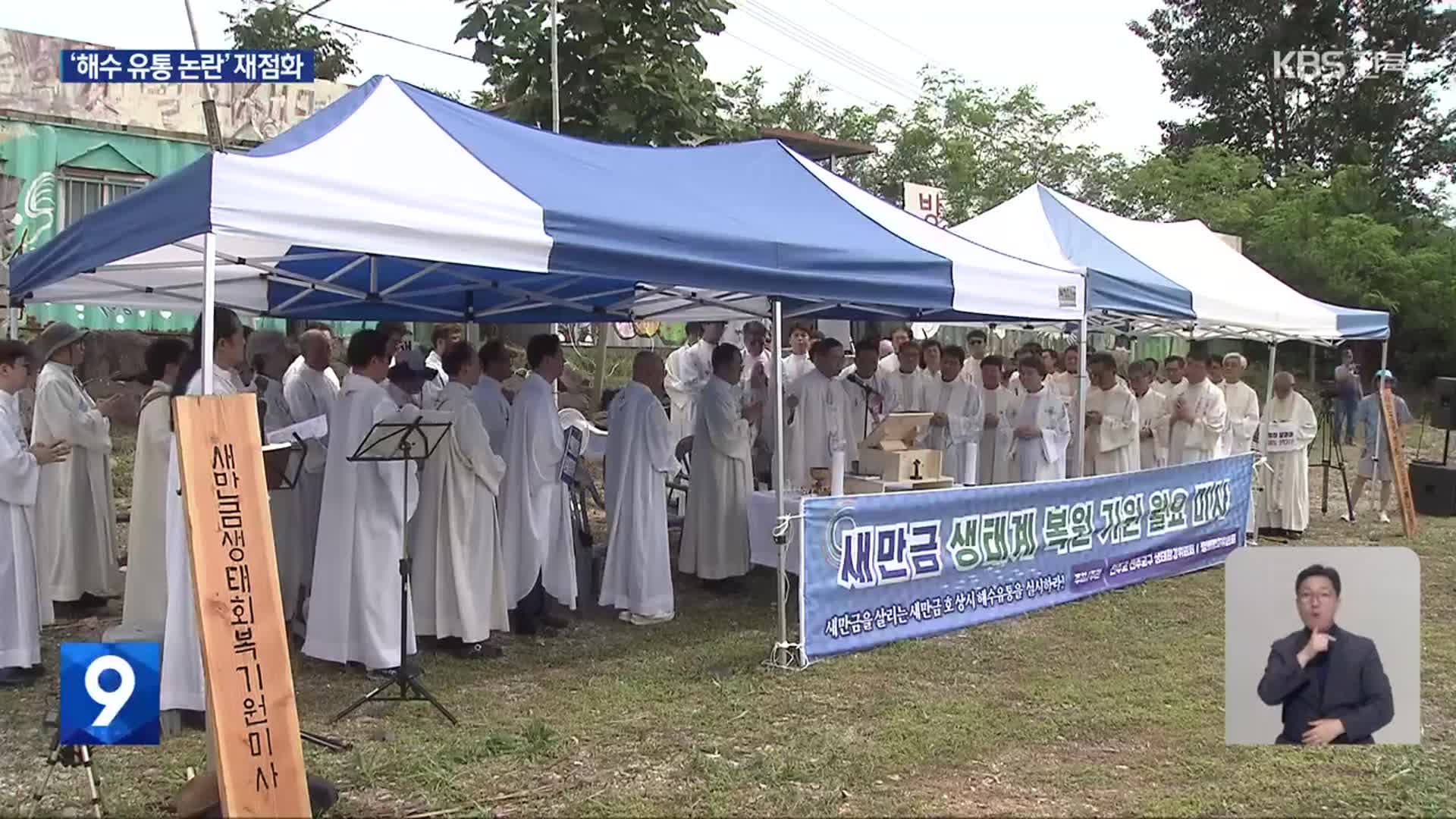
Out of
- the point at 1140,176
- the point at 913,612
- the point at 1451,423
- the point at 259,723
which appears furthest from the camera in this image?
the point at 1140,176

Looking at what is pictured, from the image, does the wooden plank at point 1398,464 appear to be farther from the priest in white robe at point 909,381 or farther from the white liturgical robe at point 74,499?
the white liturgical robe at point 74,499

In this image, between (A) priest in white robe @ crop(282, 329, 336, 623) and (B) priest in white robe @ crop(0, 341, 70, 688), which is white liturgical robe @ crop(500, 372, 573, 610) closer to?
(A) priest in white robe @ crop(282, 329, 336, 623)

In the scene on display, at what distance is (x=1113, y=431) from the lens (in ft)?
36.5

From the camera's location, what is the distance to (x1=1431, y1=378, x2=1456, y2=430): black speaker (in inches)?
508

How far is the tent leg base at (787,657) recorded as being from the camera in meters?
6.43

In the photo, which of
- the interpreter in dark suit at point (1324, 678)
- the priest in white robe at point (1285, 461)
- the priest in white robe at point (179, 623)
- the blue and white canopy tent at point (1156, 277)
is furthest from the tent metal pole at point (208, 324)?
the priest in white robe at point (1285, 461)

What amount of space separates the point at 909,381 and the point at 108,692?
8179 mm

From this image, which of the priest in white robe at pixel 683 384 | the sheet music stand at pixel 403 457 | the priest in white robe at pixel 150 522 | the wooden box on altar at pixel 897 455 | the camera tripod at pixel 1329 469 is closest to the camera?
the sheet music stand at pixel 403 457

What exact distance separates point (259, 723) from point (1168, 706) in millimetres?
4227

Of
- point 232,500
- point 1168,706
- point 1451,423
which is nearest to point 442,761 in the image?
point 232,500

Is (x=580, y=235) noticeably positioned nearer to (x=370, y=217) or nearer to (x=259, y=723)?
(x=370, y=217)

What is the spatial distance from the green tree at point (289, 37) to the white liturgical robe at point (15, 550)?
431 inches

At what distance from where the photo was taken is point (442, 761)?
194 inches

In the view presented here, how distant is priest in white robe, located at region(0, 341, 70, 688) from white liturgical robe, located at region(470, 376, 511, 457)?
2.35 meters
